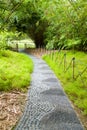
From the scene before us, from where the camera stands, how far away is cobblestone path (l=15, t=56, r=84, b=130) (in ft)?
16.7

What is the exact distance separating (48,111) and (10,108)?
1.07m

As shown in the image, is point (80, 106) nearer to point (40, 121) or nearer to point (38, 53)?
point (40, 121)

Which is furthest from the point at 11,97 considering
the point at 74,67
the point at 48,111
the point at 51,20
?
the point at 51,20

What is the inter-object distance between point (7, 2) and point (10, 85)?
3.77 m

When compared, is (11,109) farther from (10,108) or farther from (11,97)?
(11,97)

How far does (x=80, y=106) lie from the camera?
643 cm

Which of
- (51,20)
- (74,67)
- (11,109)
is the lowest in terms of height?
(11,109)

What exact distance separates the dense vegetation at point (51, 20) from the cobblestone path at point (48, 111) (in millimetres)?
2304

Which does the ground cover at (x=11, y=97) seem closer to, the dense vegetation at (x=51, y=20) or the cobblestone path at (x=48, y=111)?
the cobblestone path at (x=48, y=111)

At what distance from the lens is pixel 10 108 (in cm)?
633

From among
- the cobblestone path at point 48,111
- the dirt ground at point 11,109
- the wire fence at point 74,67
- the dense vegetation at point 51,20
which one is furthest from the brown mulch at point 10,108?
the wire fence at point 74,67

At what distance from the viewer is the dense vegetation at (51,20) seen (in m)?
5.97

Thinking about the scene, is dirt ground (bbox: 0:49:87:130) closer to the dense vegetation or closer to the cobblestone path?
the cobblestone path

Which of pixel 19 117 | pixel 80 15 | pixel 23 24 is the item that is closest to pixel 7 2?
pixel 19 117
